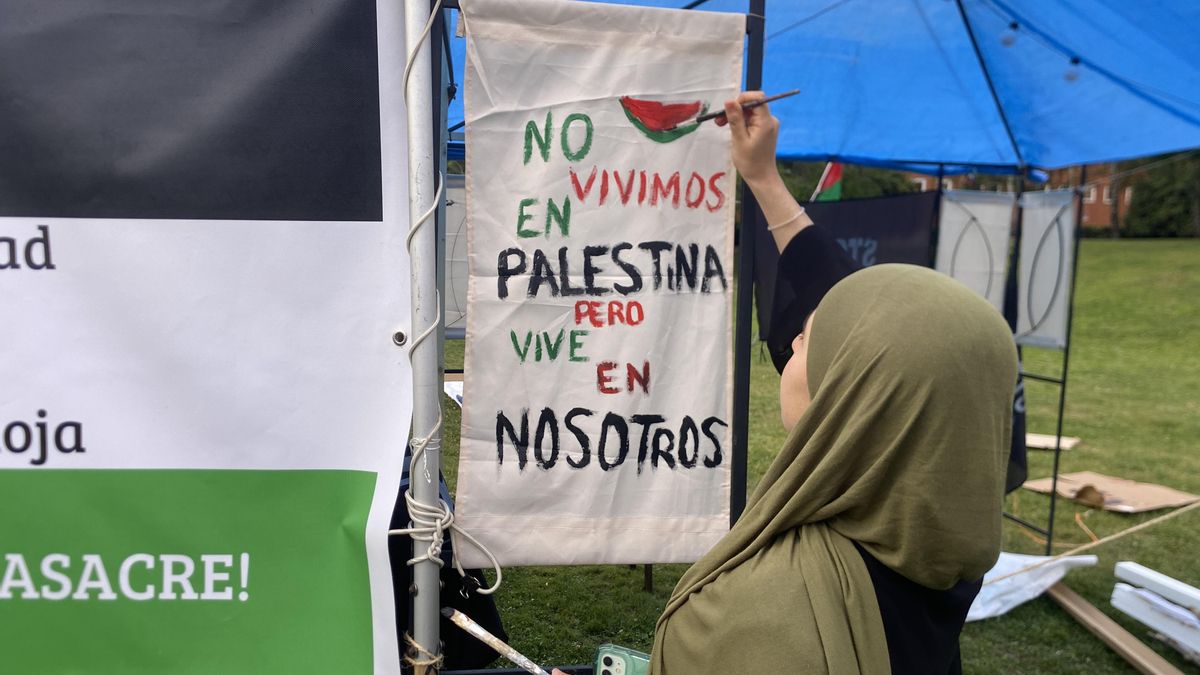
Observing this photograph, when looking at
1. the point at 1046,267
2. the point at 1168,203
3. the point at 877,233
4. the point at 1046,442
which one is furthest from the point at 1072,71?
the point at 1168,203

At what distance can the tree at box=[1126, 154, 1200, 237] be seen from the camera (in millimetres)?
27402

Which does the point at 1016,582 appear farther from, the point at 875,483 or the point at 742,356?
the point at 875,483

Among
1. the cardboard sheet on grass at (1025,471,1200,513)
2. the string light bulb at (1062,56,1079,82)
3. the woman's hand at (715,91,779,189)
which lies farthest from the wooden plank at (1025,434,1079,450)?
the woman's hand at (715,91,779,189)

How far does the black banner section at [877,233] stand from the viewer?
4562 mm

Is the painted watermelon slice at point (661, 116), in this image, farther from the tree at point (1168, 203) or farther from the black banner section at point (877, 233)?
the tree at point (1168, 203)

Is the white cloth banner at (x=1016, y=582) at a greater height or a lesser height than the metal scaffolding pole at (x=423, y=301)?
lesser

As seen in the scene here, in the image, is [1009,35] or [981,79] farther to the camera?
[981,79]

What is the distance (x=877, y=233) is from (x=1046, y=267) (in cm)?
91

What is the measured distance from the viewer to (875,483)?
1.03 metres

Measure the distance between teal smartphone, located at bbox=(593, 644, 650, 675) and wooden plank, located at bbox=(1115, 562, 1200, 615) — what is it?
279cm

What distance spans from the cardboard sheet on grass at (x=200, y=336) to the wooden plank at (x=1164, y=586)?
326cm

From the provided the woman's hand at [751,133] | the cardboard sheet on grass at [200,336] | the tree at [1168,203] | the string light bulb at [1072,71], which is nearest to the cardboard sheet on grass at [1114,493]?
the string light bulb at [1072,71]

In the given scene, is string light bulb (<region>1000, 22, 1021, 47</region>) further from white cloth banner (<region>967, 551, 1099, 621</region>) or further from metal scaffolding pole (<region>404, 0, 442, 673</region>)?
metal scaffolding pole (<region>404, 0, 442, 673</region>)

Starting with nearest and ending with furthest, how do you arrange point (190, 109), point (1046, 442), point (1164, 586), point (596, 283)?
point (190, 109) < point (596, 283) < point (1164, 586) < point (1046, 442)
